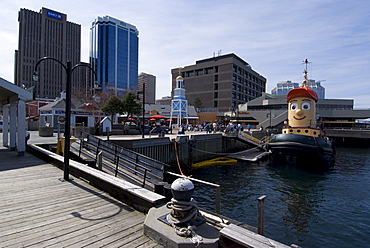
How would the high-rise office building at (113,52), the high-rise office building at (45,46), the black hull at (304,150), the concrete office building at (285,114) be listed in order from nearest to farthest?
the black hull at (304,150) → the concrete office building at (285,114) → the high-rise office building at (45,46) → the high-rise office building at (113,52)

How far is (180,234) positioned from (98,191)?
3384 mm

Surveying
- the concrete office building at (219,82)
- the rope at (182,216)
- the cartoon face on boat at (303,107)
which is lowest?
the rope at (182,216)

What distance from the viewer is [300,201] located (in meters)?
12.0

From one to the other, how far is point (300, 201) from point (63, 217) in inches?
450

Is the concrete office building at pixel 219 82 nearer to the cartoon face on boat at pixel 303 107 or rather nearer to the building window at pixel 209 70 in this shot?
the building window at pixel 209 70

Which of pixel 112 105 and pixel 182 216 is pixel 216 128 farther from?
pixel 182 216

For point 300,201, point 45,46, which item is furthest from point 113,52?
point 300,201

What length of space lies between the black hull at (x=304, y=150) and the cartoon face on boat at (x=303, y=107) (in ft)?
5.71

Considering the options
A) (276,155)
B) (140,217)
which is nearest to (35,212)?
(140,217)

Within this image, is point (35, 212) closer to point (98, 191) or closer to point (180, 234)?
point (98, 191)

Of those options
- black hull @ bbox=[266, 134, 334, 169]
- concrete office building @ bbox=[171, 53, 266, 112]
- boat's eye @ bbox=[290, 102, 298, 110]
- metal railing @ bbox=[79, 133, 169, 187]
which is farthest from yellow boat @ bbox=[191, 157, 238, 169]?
concrete office building @ bbox=[171, 53, 266, 112]

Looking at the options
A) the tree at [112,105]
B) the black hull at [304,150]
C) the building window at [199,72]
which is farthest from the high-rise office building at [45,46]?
the black hull at [304,150]

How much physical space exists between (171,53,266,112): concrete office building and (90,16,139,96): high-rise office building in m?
59.3

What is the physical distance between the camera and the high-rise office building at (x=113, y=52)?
13838 centimetres
